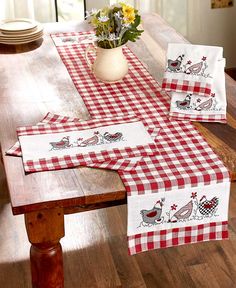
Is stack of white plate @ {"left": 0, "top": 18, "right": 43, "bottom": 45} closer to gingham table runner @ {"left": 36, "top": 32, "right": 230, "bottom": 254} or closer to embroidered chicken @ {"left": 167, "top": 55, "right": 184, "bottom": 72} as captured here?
embroidered chicken @ {"left": 167, "top": 55, "right": 184, "bottom": 72}

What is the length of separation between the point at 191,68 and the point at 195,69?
19 millimetres

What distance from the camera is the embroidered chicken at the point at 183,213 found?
2.20m

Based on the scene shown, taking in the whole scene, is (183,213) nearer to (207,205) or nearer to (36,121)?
(207,205)

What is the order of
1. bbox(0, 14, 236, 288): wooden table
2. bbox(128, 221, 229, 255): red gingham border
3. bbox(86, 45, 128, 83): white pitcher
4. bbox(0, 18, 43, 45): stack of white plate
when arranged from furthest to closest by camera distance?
bbox(0, 18, 43, 45): stack of white plate → bbox(86, 45, 128, 83): white pitcher → bbox(128, 221, 229, 255): red gingham border → bbox(0, 14, 236, 288): wooden table

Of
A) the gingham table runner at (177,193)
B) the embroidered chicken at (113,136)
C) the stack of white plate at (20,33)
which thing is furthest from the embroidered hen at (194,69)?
the stack of white plate at (20,33)

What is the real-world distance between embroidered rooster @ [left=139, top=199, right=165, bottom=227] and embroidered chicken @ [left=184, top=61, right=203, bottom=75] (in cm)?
64

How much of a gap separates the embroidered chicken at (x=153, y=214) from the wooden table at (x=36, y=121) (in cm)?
10

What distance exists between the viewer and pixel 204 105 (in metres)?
2.56

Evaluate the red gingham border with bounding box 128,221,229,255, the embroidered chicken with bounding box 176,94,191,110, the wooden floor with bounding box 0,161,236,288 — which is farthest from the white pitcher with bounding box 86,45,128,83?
the red gingham border with bounding box 128,221,229,255

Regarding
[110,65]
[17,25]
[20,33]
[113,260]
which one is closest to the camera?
[110,65]

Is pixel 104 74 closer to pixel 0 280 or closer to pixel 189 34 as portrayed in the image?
pixel 0 280

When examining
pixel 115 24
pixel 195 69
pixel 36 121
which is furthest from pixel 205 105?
pixel 36 121

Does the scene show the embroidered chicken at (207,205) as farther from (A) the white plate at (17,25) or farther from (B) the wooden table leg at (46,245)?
(A) the white plate at (17,25)

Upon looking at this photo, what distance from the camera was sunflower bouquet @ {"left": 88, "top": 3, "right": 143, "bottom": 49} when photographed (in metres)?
2.68
